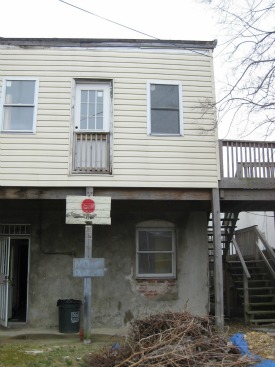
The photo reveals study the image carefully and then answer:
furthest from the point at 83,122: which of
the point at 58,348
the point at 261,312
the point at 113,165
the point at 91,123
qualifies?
the point at 261,312

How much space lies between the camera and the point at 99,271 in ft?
30.4

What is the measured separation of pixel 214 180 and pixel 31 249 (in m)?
4.75

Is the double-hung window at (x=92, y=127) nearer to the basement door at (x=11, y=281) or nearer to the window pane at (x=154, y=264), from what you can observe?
the window pane at (x=154, y=264)

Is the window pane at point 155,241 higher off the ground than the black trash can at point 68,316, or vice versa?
the window pane at point 155,241

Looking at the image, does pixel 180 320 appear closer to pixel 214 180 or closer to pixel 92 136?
pixel 214 180

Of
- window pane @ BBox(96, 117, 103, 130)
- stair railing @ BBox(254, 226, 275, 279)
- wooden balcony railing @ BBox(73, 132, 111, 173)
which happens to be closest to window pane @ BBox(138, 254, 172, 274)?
wooden balcony railing @ BBox(73, 132, 111, 173)

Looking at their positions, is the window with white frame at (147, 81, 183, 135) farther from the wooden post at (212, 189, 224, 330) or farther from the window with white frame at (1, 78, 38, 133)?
the window with white frame at (1, 78, 38, 133)

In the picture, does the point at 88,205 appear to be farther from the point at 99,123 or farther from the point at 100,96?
the point at 100,96

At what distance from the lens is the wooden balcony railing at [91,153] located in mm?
9891

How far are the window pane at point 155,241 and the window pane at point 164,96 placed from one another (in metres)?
3.21

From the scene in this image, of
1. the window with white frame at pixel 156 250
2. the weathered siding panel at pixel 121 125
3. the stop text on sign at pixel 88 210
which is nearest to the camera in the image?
the stop text on sign at pixel 88 210

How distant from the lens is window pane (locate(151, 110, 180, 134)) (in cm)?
1027

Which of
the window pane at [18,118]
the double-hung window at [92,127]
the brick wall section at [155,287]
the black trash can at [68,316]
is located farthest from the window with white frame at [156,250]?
the window pane at [18,118]

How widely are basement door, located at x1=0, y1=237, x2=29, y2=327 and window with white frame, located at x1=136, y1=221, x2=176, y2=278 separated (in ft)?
10.2
